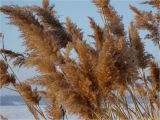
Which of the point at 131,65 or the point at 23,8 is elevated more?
the point at 23,8

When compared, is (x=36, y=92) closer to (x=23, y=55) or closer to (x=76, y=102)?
(x=23, y=55)

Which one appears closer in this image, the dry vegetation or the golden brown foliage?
the dry vegetation

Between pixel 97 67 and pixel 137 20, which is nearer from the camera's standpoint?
pixel 97 67

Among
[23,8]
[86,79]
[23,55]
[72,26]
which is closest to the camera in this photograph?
[86,79]

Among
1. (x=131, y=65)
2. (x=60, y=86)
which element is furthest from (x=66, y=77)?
(x=131, y=65)

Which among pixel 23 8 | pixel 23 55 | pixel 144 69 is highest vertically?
pixel 23 8

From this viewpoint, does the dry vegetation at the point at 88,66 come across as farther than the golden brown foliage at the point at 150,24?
No

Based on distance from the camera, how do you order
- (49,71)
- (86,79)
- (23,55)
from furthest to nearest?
(23,55) → (49,71) → (86,79)

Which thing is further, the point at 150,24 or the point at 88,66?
the point at 150,24
